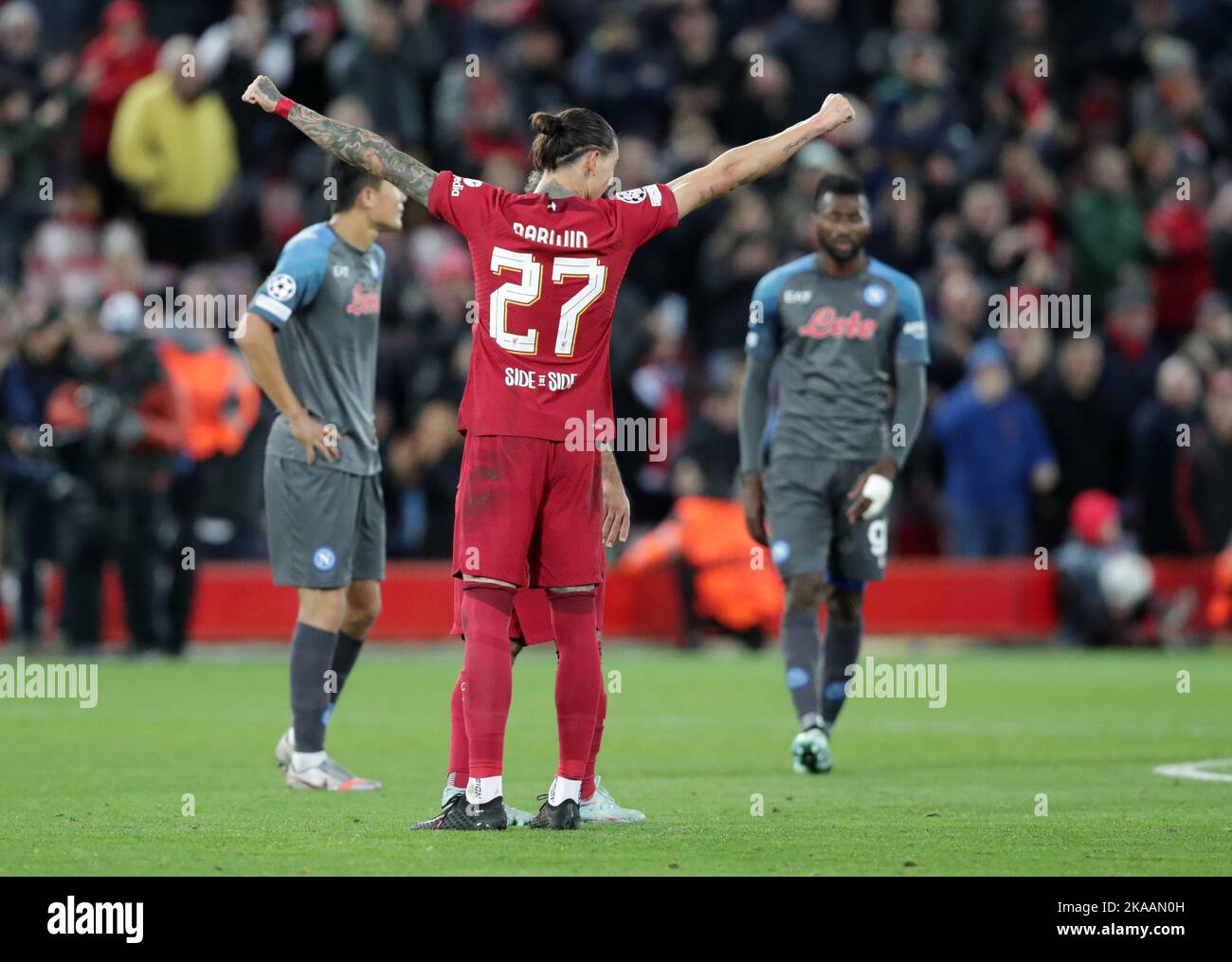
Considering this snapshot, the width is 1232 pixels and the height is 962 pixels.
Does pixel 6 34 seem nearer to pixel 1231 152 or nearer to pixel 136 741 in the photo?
pixel 136 741

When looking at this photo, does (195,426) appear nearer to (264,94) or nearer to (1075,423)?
(1075,423)

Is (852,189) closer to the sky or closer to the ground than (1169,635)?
closer to the sky

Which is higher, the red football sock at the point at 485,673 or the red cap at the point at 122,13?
the red cap at the point at 122,13

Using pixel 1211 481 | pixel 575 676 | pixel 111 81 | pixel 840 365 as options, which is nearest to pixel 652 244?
pixel 111 81

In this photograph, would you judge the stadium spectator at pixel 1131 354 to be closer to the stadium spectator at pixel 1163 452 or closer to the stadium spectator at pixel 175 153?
the stadium spectator at pixel 1163 452

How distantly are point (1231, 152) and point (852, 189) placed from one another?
14163 millimetres

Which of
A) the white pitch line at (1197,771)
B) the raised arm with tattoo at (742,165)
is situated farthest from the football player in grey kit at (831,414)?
the raised arm with tattoo at (742,165)

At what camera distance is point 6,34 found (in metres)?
20.6

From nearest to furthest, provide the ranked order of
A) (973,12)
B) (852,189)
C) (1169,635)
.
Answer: (852,189), (1169,635), (973,12)

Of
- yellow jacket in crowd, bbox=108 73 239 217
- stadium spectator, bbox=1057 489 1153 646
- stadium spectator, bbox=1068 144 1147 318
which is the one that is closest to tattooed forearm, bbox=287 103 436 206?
stadium spectator, bbox=1057 489 1153 646

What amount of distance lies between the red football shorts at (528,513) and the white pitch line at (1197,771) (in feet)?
11.2

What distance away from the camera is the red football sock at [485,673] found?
295 inches

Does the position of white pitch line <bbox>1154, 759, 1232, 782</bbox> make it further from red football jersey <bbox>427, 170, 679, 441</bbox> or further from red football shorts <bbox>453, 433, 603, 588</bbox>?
red football jersey <bbox>427, 170, 679, 441</bbox>
